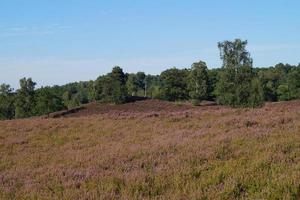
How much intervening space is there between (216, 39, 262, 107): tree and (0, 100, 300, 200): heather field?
30688mm

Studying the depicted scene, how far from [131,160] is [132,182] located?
9.80 feet

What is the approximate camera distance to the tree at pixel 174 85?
97.1m

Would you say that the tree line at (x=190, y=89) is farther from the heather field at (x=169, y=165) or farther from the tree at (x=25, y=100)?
the heather field at (x=169, y=165)

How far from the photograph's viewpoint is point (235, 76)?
57812mm

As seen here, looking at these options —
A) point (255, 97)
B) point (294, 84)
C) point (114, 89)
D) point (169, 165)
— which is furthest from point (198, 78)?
point (169, 165)

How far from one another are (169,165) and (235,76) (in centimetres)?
4836

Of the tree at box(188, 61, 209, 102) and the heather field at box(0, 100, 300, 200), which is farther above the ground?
the tree at box(188, 61, 209, 102)

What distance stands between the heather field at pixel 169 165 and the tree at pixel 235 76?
30.7m

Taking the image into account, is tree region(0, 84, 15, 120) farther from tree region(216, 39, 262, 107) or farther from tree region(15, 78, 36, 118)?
tree region(216, 39, 262, 107)

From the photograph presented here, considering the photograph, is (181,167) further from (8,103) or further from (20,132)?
(8,103)

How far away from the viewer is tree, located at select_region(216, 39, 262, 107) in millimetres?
48406

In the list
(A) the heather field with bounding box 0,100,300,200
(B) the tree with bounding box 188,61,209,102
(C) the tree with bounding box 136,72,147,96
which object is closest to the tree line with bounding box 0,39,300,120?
(B) the tree with bounding box 188,61,209,102

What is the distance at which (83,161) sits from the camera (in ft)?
42.5

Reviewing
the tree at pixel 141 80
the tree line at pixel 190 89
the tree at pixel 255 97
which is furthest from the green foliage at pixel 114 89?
the tree at pixel 141 80
